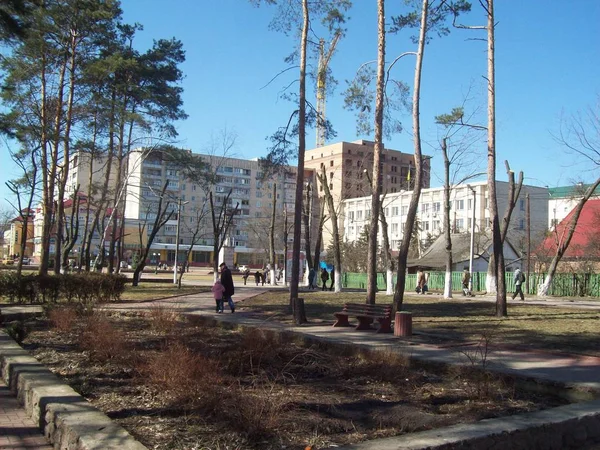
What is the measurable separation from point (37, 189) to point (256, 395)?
88.9ft

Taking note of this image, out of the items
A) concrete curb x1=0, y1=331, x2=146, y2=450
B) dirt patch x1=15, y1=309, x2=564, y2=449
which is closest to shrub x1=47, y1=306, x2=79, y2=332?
dirt patch x1=15, y1=309, x2=564, y2=449

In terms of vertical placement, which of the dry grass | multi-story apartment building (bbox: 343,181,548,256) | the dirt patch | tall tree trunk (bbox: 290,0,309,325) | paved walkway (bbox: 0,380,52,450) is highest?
multi-story apartment building (bbox: 343,181,548,256)

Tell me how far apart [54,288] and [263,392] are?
546 inches

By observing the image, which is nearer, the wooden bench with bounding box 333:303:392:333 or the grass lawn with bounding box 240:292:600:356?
the grass lawn with bounding box 240:292:600:356

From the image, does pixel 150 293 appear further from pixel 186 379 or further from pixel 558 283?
pixel 558 283

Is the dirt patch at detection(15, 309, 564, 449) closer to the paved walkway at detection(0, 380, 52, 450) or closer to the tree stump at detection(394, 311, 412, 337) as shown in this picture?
the paved walkway at detection(0, 380, 52, 450)

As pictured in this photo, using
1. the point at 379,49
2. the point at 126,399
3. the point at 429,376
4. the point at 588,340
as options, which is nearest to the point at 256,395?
the point at 126,399

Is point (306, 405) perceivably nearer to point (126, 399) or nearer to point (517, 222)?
point (126, 399)

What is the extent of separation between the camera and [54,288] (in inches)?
717

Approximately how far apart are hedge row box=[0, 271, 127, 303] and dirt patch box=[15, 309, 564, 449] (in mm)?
7791

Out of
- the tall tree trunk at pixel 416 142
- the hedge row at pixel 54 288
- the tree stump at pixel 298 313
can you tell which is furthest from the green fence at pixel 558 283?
the hedge row at pixel 54 288

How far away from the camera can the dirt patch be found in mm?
5312

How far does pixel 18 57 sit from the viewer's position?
24984 millimetres

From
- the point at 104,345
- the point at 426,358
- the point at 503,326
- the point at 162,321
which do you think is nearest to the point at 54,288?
the point at 162,321
